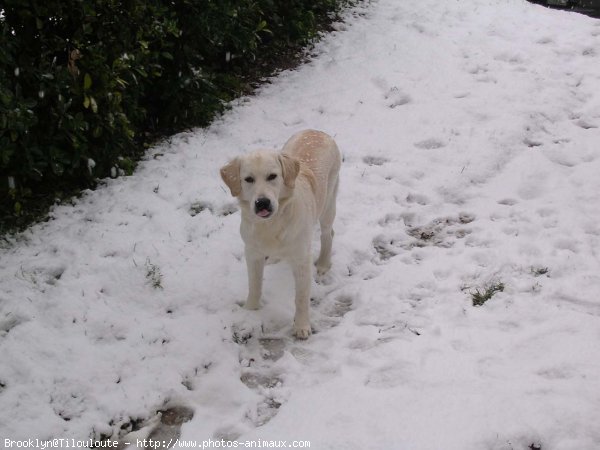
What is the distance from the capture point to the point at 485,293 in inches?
151

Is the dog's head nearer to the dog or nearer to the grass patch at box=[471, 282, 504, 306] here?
the dog

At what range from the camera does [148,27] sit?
5.12 m

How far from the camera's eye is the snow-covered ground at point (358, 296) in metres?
2.94

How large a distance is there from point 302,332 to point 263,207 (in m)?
0.94

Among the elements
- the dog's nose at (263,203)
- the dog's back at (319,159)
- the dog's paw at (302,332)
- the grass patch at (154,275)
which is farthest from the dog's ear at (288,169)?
the grass patch at (154,275)

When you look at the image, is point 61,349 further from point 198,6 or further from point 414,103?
point 414,103

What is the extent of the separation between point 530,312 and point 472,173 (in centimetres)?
231

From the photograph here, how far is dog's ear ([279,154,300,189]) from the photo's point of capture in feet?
11.6

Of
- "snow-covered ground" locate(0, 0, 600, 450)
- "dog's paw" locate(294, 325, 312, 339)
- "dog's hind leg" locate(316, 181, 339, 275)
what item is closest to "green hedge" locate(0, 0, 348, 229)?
"snow-covered ground" locate(0, 0, 600, 450)

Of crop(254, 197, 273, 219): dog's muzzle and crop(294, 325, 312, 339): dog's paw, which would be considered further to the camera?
crop(294, 325, 312, 339): dog's paw

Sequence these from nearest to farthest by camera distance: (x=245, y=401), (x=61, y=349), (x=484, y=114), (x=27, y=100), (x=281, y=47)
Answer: (x=245, y=401)
(x=61, y=349)
(x=27, y=100)
(x=484, y=114)
(x=281, y=47)

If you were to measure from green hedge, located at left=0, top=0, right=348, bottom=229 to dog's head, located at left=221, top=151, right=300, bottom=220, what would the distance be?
1746mm

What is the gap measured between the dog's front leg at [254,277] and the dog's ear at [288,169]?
22.5 inches

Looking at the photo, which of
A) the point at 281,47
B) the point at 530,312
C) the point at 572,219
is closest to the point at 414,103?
the point at 281,47
